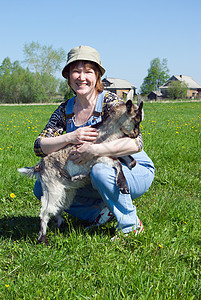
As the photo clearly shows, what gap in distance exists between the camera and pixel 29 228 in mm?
3572

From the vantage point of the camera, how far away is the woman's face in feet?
10.6

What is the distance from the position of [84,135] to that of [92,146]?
0.55 ft

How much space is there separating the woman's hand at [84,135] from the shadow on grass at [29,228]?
2.99 ft

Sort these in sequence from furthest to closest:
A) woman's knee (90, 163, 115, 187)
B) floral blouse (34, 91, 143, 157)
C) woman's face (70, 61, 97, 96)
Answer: floral blouse (34, 91, 143, 157) < woman's face (70, 61, 97, 96) < woman's knee (90, 163, 115, 187)

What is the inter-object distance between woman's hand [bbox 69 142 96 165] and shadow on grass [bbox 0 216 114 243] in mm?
719

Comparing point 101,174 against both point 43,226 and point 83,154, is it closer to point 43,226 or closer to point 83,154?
point 83,154

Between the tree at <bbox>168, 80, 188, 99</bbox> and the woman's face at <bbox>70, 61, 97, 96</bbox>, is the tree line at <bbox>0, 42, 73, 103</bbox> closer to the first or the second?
the tree at <bbox>168, 80, 188, 99</bbox>

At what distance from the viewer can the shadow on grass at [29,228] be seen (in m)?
3.37

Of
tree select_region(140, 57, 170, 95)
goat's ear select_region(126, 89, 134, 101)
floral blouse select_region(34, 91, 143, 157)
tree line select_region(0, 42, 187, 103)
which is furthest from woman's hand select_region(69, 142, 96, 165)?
tree select_region(140, 57, 170, 95)

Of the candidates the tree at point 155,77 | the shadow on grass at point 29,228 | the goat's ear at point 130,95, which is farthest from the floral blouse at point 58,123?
the tree at point 155,77

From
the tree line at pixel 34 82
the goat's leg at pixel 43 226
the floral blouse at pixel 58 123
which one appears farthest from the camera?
the tree line at pixel 34 82

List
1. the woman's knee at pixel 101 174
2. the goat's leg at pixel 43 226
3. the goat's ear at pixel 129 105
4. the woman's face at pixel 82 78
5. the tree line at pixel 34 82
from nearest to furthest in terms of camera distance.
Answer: the goat's ear at pixel 129 105
the woman's knee at pixel 101 174
the goat's leg at pixel 43 226
the woman's face at pixel 82 78
the tree line at pixel 34 82

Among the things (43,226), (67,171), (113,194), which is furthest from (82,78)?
(43,226)

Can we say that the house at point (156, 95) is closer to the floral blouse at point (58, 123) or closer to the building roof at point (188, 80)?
the building roof at point (188, 80)
